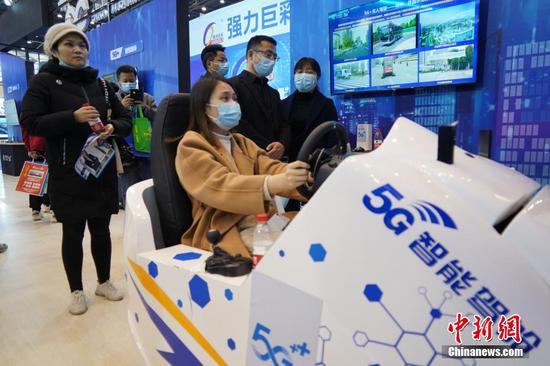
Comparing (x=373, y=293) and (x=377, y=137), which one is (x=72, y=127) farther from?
(x=377, y=137)

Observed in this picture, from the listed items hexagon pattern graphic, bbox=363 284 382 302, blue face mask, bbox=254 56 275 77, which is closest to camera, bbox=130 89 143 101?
blue face mask, bbox=254 56 275 77

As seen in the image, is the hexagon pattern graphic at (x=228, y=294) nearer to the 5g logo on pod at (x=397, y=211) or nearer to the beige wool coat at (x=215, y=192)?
the beige wool coat at (x=215, y=192)

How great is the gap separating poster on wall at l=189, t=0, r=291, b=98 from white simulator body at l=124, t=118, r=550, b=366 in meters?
4.25

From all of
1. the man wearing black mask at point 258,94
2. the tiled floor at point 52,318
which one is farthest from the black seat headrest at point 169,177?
the man wearing black mask at point 258,94

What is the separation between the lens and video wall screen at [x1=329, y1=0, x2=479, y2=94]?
8.47 feet

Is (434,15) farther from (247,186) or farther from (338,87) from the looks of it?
(247,186)

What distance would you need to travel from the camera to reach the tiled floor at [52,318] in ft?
6.23

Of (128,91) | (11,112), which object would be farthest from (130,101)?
(11,112)

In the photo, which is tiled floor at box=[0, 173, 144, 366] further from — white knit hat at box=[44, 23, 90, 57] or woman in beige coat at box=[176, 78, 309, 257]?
white knit hat at box=[44, 23, 90, 57]

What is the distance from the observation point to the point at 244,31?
602 centimetres

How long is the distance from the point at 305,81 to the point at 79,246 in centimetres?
189

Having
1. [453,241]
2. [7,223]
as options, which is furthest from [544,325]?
[7,223]

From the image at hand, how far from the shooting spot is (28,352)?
1.94m

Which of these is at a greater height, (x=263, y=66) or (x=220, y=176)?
(x=263, y=66)
